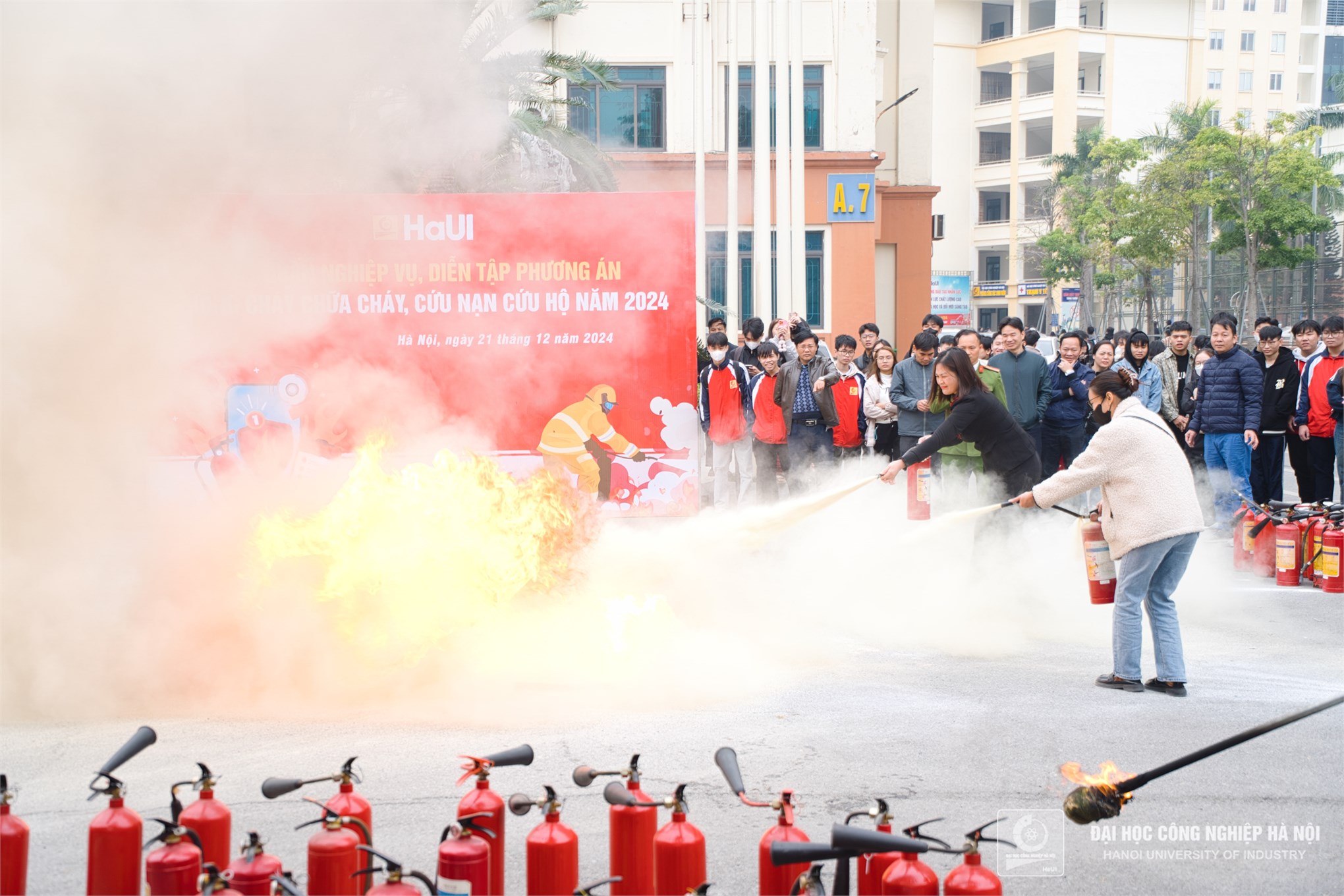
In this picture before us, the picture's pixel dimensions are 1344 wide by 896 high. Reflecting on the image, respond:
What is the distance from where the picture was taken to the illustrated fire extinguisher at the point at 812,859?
2.81m

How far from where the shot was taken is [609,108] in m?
22.6

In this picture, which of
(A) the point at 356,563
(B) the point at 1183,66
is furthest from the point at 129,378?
(B) the point at 1183,66

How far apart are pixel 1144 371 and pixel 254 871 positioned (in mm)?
9465

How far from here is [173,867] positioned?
9.91 feet

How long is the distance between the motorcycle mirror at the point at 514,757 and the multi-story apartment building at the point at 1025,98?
54.1 meters

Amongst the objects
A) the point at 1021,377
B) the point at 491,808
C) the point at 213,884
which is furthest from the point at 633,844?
the point at 1021,377

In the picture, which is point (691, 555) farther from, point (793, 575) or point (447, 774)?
point (447, 774)

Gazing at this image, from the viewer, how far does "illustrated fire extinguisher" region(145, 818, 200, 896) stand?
3.01 m

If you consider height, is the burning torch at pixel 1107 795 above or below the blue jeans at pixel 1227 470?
below

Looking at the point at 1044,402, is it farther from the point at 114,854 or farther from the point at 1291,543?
the point at 114,854

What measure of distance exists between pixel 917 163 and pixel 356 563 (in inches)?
910

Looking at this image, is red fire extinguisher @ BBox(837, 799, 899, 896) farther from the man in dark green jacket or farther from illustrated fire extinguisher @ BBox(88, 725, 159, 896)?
the man in dark green jacket

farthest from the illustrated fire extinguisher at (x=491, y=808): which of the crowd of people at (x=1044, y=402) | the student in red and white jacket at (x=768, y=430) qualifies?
the student in red and white jacket at (x=768, y=430)

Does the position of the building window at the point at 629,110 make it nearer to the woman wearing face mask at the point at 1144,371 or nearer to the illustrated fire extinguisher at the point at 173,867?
the woman wearing face mask at the point at 1144,371
